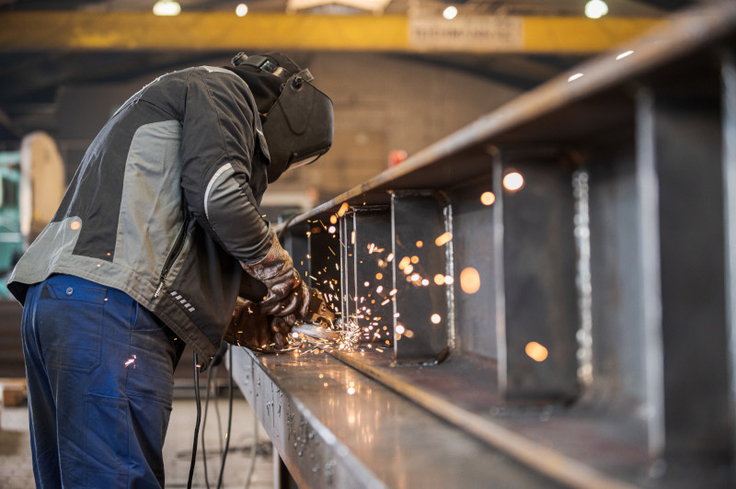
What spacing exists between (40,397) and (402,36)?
21.2ft

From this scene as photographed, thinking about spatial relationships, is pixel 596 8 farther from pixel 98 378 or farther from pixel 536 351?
pixel 536 351

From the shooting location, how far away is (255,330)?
7.23ft

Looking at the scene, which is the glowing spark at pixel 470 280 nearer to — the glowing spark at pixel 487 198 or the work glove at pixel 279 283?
the glowing spark at pixel 487 198

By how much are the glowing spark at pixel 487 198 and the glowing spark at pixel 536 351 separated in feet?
1.70

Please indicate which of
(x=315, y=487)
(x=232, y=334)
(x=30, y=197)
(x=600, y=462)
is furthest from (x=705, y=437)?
(x=30, y=197)

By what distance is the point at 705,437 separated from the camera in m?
0.67

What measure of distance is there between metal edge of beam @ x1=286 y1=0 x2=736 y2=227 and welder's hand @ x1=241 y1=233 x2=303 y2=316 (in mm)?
925

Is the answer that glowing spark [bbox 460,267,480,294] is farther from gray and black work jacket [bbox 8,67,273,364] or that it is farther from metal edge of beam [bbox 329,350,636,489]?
gray and black work jacket [bbox 8,67,273,364]

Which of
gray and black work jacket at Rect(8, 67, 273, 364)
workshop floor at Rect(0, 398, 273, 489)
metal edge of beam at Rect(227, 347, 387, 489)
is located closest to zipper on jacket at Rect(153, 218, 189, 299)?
gray and black work jacket at Rect(8, 67, 273, 364)

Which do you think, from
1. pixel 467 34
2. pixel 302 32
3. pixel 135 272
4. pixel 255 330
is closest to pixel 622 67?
pixel 135 272

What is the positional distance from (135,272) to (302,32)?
6.33 metres

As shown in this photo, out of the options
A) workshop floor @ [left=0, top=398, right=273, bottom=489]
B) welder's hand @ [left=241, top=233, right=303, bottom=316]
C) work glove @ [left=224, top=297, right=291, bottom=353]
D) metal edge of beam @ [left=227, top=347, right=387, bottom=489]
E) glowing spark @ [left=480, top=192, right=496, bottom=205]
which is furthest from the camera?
workshop floor @ [left=0, top=398, right=273, bottom=489]

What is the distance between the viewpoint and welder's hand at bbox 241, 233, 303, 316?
1.83m

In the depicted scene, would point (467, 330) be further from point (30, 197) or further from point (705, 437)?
point (30, 197)
